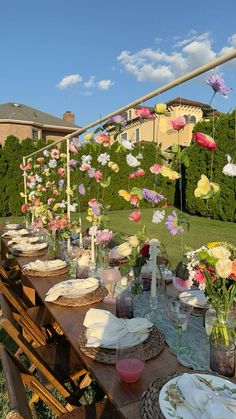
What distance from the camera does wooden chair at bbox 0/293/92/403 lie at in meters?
1.39

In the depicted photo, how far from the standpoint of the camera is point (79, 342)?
4.50ft

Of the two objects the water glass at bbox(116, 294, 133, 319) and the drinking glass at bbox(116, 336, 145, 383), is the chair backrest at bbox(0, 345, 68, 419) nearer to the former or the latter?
the drinking glass at bbox(116, 336, 145, 383)

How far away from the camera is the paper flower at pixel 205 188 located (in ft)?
3.85

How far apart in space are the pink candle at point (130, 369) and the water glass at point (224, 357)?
0.28 m

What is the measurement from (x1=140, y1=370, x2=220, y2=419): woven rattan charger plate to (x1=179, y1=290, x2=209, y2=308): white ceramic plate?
63cm

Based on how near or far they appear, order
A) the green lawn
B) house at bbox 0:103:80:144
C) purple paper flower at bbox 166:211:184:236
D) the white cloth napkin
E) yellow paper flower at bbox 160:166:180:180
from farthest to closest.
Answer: house at bbox 0:103:80:144
the green lawn
purple paper flower at bbox 166:211:184:236
yellow paper flower at bbox 160:166:180:180
the white cloth napkin

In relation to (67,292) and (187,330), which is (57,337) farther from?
(187,330)

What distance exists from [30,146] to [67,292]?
10.5 meters

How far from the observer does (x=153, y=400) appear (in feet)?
3.21

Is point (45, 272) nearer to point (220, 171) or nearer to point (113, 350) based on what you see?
point (113, 350)

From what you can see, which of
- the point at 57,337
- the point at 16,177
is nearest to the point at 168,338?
the point at 57,337

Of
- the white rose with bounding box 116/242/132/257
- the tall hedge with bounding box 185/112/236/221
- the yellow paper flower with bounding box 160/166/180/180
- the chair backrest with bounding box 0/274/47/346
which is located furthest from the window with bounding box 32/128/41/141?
the yellow paper flower with bounding box 160/166/180/180

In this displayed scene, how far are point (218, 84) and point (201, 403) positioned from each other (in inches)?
45.5

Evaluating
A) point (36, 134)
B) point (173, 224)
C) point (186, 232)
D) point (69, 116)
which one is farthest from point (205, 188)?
point (69, 116)
